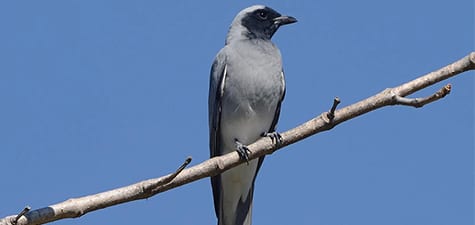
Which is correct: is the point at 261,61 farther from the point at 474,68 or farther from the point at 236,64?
the point at 474,68

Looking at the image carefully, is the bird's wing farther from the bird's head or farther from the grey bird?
the bird's head

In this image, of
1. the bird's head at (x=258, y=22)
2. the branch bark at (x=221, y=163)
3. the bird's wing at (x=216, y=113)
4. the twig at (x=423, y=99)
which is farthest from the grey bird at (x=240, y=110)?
the twig at (x=423, y=99)

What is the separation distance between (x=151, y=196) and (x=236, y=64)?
157 inches

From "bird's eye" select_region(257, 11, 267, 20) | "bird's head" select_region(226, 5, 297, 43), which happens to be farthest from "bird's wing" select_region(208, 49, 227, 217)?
"bird's eye" select_region(257, 11, 267, 20)

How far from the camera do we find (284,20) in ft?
36.1

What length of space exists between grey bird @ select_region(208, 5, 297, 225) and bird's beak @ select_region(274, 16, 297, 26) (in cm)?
76

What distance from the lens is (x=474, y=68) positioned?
633 centimetres

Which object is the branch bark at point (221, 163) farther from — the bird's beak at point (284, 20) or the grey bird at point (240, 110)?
the bird's beak at point (284, 20)

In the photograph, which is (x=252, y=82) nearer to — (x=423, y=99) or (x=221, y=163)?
(x=221, y=163)

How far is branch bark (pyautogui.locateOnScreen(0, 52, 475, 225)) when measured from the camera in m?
5.78

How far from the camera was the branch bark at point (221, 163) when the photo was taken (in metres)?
5.78

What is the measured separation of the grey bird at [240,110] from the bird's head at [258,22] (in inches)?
18.0

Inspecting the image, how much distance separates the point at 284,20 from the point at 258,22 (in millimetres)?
337

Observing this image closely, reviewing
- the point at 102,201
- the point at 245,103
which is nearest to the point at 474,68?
the point at 102,201
